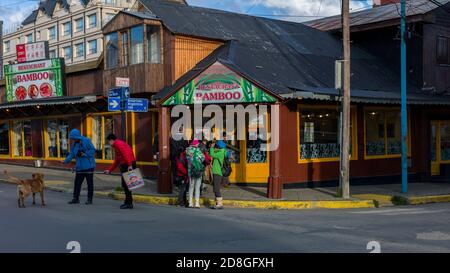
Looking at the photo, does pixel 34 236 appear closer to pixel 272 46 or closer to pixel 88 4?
pixel 272 46

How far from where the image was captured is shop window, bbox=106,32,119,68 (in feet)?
63.1

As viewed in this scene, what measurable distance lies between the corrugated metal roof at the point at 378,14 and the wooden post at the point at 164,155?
979 cm

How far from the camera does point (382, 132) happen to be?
63.5 ft

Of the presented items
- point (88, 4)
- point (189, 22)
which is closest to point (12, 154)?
point (189, 22)

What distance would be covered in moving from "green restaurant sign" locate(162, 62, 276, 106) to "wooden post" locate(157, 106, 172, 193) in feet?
1.93

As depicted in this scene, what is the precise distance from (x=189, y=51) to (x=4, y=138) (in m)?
13.5

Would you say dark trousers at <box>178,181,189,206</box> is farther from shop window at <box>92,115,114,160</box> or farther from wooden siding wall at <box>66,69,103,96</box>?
wooden siding wall at <box>66,69,103,96</box>

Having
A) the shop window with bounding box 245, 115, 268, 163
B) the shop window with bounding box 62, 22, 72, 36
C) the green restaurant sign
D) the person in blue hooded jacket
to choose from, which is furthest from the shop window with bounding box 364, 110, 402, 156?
the shop window with bounding box 62, 22, 72, 36

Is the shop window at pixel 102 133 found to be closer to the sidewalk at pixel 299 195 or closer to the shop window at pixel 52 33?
the sidewalk at pixel 299 195

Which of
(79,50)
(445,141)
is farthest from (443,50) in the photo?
(79,50)

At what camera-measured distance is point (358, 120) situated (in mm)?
18375

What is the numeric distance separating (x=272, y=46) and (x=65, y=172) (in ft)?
31.4

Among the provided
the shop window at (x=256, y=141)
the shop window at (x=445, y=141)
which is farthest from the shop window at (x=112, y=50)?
the shop window at (x=445, y=141)

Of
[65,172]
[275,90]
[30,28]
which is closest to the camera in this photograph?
[275,90]
